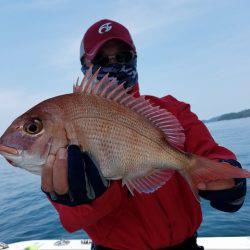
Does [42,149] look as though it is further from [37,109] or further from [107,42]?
[107,42]

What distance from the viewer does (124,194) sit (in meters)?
3.33

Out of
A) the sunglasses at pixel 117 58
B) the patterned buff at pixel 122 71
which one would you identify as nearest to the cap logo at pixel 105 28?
the sunglasses at pixel 117 58

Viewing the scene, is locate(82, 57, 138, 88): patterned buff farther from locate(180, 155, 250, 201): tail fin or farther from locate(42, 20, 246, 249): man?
locate(180, 155, 250, 201): tail fin

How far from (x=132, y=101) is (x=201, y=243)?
4.92m

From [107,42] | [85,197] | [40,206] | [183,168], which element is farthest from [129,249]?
[40,206]

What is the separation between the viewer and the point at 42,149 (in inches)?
101

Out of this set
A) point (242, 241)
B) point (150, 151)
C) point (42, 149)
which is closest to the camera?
point (42, 149)

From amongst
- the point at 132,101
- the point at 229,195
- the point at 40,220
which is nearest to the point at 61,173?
the point at 132,101

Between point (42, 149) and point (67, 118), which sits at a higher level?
point (67, 118)

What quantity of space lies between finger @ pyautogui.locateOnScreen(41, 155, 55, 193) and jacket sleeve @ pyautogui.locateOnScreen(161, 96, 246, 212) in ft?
4.23

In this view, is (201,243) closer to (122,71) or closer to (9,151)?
(122,71)

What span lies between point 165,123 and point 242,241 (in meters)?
4.82

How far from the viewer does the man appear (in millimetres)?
2824

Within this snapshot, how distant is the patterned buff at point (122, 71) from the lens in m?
3.71
